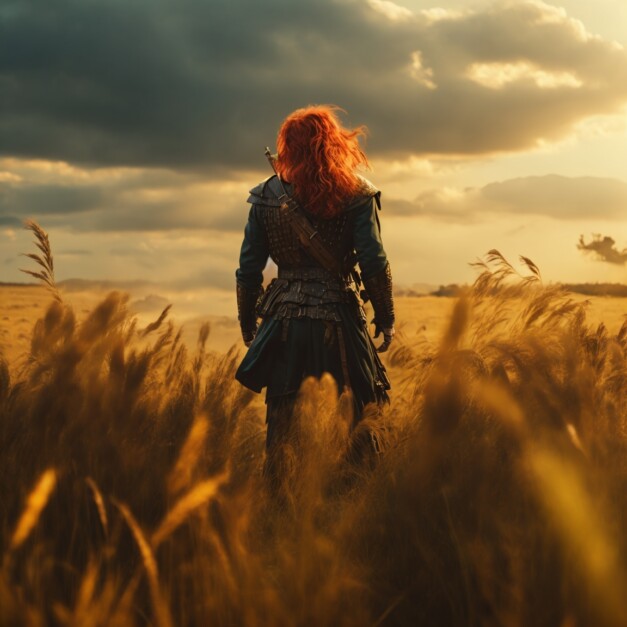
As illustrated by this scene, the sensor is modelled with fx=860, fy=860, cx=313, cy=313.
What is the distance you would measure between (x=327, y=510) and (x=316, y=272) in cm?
151

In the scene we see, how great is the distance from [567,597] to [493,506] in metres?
0.39

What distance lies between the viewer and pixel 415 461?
242 cm

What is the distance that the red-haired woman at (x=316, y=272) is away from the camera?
4.21m

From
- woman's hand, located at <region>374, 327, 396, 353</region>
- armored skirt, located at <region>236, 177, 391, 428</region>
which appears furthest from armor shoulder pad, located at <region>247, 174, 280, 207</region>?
woman's hand, located at <region>374, 327, 396, 353</region>

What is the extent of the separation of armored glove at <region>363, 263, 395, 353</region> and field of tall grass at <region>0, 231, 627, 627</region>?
1251mm

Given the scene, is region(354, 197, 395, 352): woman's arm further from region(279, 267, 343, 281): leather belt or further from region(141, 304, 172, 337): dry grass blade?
region(141, 304, 172, 337): dry grass blade

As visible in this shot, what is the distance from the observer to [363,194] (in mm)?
4242

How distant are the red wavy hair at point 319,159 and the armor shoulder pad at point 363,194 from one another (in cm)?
3

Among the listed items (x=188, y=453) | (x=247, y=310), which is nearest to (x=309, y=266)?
(x=247, y=310)

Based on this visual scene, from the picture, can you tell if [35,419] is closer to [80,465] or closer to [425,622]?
[80,465]

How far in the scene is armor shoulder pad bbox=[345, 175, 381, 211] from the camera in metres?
4.22

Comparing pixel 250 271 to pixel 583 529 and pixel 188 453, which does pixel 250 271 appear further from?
pixel 583 529

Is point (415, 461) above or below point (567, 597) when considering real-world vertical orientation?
above

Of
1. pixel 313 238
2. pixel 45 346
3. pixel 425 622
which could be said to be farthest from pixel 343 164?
pixel 425 622
